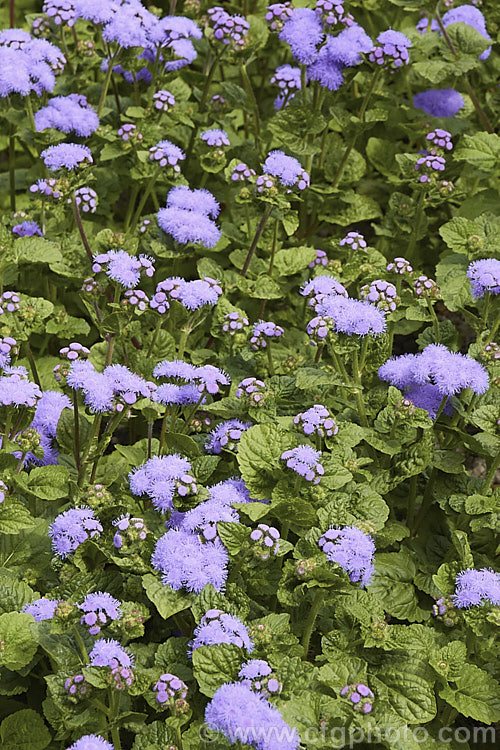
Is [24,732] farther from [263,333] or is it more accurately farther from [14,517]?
[263,333]

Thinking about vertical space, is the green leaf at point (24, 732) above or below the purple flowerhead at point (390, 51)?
below

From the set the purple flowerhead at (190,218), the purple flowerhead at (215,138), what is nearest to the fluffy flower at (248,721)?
the purple flowerhead at (190,218)

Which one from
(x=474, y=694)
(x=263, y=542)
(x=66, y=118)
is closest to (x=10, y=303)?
(x=66, y=118)

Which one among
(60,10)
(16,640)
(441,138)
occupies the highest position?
(60,10)

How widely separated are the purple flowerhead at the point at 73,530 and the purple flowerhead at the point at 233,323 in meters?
1.27

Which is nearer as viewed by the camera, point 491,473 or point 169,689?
point 169,689

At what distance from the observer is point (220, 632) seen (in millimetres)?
3029

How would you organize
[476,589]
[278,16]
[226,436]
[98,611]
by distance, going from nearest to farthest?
[98,611], [476,589], [226,436], [278,16]

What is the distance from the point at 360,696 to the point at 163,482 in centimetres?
A: 116

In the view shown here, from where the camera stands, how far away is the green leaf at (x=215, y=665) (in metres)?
2.92

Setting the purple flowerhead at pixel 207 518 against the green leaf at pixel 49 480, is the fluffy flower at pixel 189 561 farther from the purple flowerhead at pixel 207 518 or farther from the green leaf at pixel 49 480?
the green leaf at pixel 49 480

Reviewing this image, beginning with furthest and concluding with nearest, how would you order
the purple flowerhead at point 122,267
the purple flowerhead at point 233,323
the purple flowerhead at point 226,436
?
Answer: the purple flowerhead at point 233,323, the purple flowerhead at point 122,267, the purple flowerhead at point 226,436

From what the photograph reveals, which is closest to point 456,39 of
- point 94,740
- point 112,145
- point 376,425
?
point 112,145

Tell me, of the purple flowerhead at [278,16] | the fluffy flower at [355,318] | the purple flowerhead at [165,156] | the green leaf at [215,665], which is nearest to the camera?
the green leaf at [215,665]
